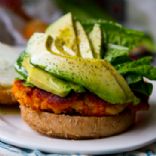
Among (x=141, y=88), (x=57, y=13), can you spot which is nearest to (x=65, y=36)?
(x=141, y=88)

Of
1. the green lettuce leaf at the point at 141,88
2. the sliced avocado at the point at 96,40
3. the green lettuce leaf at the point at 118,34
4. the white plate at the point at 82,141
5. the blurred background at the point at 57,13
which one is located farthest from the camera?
the blurred background at the point at 57,13

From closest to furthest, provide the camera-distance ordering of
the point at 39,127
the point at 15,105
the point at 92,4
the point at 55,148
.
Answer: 1. the point at 55,148
2. the point at 39,127
3. the point at 15,105
4. the point at 92,4

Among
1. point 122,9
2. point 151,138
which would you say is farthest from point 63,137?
point 122,9

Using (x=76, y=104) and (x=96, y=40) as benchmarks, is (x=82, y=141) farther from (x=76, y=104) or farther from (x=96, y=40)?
(x=96, y=40)

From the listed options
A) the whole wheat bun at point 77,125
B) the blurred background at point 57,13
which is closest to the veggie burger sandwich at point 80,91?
the whole wheat bun at point 77,125

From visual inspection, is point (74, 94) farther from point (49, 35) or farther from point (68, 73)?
point (49, 35)

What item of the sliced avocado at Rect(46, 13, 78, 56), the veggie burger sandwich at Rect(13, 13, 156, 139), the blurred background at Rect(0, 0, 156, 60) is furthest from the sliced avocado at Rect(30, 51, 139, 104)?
the blurred background at Rect(0, 0, 156, 60)

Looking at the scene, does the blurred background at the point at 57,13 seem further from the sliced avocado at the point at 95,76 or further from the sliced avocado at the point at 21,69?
the sliced avocado at the point at 95,76
